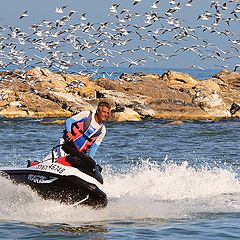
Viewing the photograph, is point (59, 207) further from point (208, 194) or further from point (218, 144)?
point (218, 144)

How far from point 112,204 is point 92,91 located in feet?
131

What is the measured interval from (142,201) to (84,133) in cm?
242

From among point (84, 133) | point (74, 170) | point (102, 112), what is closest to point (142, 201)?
point (74, 170)

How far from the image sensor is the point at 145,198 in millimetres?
16328

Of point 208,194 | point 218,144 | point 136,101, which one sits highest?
point 136,101

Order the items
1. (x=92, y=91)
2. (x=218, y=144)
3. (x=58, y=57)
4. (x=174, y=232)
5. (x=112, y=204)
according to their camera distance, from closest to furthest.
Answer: (x=174, y=232)
(x=112, y=204)
(x=218, y=144)
(x=58, y=57)
(x=92, y=91)

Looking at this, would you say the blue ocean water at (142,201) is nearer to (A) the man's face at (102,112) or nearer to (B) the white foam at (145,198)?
(B) the white foam at (145,198)

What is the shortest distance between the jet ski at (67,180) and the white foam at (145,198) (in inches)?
5.8

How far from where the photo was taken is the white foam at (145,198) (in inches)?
539

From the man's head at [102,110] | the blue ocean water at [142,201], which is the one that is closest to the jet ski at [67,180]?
the blue ocean water at [142,201]

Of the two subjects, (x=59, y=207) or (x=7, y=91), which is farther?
(x=7, y=91)

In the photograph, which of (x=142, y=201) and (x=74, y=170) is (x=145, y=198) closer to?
(x=142, y=201)

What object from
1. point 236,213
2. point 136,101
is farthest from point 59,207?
point 136,101

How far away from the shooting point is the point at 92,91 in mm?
54719
